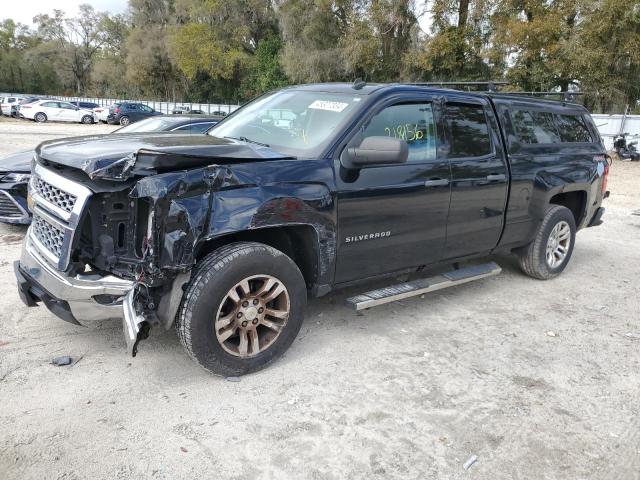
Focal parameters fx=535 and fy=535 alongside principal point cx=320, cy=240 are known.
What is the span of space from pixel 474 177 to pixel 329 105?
1.44 meters

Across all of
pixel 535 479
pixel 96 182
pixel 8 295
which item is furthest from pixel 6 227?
pixel 535 479

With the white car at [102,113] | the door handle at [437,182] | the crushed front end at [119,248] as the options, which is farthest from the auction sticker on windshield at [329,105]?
the white car at [102,113]

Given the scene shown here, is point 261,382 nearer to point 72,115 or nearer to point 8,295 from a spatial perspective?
point 8,295

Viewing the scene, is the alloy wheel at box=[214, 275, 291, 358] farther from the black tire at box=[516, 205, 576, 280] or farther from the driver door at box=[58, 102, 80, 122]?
the driver door at box=[58, 102, 80, 122]

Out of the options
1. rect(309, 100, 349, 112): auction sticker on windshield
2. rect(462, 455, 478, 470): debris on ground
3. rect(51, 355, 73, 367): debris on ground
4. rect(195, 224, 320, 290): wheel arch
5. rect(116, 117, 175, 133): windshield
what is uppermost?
rect(309, 100, 349, 112): auction sticker on windshield

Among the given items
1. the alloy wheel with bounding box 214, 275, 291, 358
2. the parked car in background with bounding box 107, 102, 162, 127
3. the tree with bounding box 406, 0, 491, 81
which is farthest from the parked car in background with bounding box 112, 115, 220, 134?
the parked car in background with bounding box 107, 102, 162, 127

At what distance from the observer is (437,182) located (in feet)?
14.2

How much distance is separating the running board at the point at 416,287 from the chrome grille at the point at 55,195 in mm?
2008

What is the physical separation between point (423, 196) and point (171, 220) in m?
2.08

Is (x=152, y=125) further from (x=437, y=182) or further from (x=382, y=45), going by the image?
(x=382, y=45)

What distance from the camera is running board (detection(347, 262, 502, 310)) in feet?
13.2

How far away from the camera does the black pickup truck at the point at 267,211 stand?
10.3 ft

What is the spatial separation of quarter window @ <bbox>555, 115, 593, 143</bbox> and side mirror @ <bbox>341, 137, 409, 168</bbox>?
2.97 m

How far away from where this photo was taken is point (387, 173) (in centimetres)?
401
